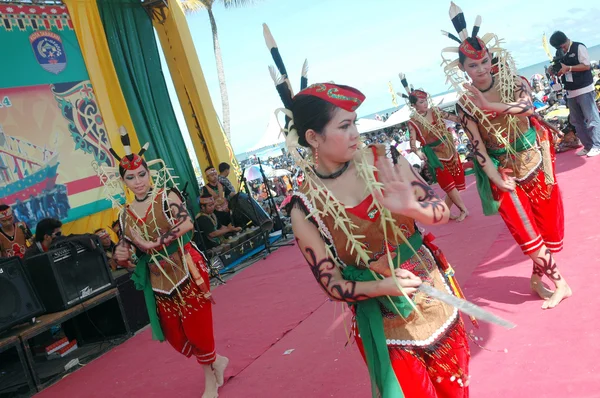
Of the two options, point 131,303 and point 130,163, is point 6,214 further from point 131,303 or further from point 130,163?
point 130,163

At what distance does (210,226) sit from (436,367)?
7.16 meters

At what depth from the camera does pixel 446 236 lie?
674 centimetres

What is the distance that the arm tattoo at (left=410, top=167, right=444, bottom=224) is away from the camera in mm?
1881

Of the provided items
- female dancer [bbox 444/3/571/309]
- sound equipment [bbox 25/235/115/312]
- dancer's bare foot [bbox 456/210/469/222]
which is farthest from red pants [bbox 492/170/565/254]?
sound equipment [bbox 25/235/115/312]

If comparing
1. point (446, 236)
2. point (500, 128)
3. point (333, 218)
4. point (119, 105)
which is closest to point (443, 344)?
point (333, 218)

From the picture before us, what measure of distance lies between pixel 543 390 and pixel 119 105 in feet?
28.4

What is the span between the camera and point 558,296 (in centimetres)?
363

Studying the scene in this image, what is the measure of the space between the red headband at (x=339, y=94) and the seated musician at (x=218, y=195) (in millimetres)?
7509

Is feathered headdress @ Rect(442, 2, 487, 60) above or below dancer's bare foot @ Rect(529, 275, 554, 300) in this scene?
above

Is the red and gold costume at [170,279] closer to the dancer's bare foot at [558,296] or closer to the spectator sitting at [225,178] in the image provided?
the dancer's bare foot at [558,296]

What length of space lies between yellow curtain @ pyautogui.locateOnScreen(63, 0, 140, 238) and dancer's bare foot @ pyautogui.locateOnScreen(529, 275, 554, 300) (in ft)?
22.2

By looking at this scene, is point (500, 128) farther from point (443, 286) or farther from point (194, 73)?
point (194, 73)

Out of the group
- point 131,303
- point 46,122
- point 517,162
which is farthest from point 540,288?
point 46,122

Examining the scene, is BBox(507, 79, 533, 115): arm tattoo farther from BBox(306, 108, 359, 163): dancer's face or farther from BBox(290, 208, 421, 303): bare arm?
BBox(290, 208, 421, 303): bare arm
